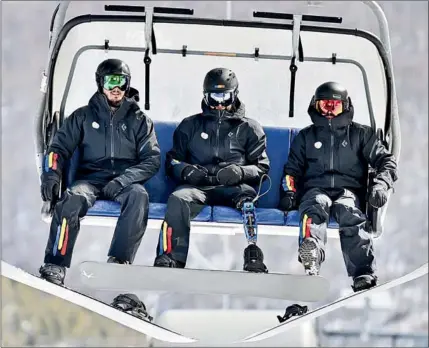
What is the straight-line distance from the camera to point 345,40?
636 centimetres

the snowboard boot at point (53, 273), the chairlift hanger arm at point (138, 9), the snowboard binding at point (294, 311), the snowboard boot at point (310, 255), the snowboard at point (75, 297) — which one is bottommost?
the snowboard at point (75, 297)

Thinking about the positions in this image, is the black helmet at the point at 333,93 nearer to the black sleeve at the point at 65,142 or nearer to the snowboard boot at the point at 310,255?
the snowboard boot at the point at 310,255

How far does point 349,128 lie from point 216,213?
2.89 ft

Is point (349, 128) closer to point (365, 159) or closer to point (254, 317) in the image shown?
point (365, 159)

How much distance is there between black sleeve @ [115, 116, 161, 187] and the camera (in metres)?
5.42

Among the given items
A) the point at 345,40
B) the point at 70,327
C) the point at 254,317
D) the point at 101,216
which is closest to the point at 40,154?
the point at 101,216

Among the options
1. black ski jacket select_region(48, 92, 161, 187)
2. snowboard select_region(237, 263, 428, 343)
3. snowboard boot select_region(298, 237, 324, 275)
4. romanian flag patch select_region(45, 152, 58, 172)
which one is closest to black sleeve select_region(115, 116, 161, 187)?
Result: black ski jacket select_region(48, 92, 161, 187)

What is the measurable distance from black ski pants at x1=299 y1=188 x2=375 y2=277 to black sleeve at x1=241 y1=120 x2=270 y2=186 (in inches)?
13.6

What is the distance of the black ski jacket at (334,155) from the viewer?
18.2 feet

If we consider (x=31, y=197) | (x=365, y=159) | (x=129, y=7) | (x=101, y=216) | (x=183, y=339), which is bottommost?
(x=183, y=339)

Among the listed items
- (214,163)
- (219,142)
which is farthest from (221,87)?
(214,163)

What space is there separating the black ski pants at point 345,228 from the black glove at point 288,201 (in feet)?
0.34

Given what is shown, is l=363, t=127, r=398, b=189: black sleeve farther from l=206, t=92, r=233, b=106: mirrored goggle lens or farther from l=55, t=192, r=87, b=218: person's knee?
l=55, t=192, r=87, b=218: person's knee

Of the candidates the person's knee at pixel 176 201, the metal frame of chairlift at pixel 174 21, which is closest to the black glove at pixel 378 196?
the metal frame of chairlift at pixel 174 21
